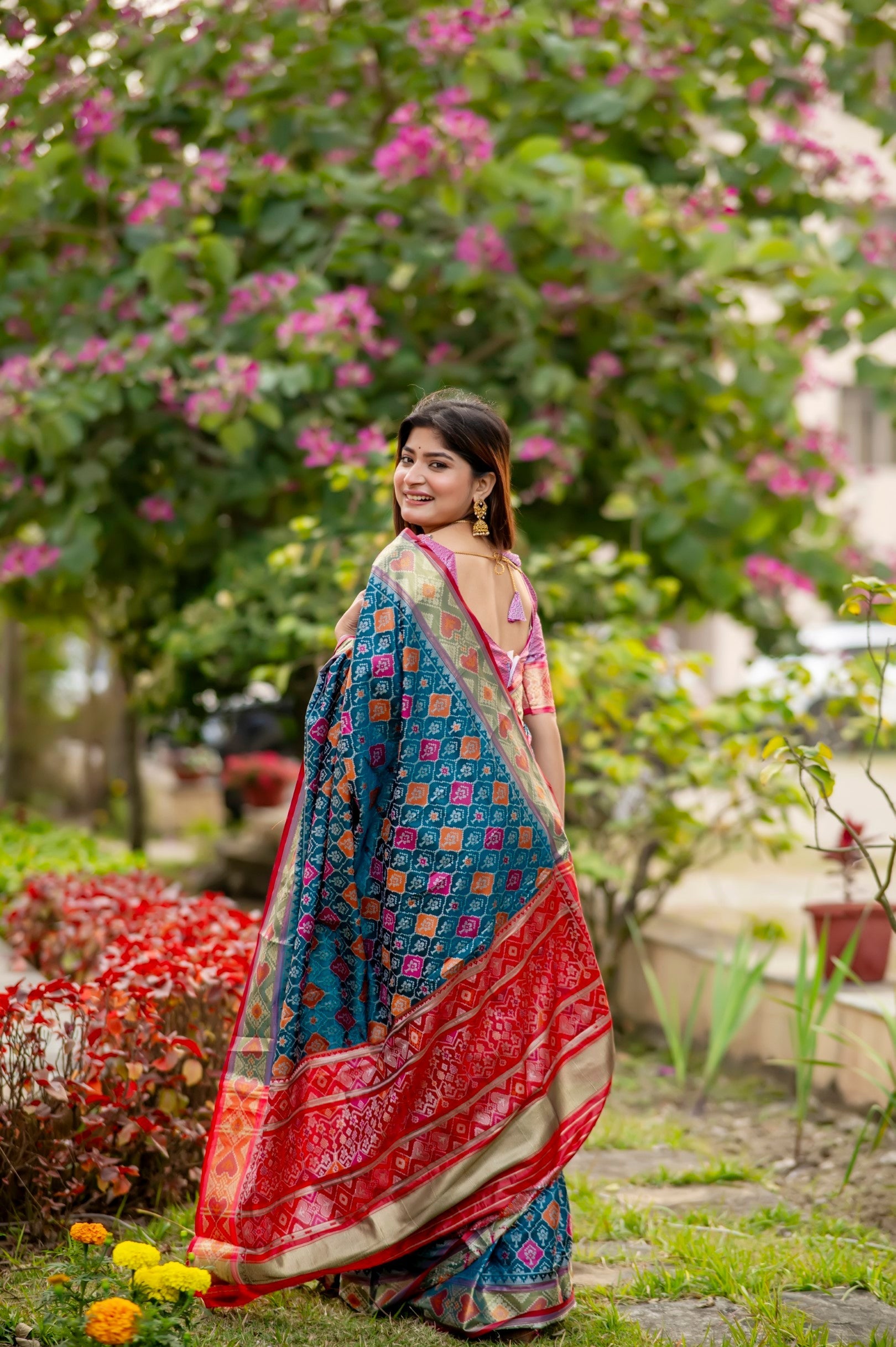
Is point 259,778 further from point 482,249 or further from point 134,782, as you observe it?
point 482,249

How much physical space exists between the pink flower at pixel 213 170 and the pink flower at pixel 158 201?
11 cm

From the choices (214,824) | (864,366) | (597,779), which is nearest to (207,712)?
(597,779)

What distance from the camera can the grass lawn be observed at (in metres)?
2.59

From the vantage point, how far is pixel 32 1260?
2.83 m

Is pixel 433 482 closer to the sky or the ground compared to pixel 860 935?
closer to the sky

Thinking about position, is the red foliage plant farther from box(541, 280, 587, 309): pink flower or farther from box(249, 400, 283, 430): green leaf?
box(541, 280, 587, 309): pink flower

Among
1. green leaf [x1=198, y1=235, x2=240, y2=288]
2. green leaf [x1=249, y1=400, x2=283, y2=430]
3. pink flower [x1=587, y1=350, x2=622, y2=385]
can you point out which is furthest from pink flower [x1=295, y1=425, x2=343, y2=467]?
pink flower [x1=587, y1=350, x2=622, y2=385]

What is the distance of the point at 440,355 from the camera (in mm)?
5898

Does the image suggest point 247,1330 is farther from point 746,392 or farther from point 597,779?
point 746,392

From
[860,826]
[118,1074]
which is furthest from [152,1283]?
[860,826]

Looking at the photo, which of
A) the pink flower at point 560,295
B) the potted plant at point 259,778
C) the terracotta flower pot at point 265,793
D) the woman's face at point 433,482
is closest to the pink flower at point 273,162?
the pink flower at point 560,295

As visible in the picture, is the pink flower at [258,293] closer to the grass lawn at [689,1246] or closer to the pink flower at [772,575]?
the pink flower at [772,575]

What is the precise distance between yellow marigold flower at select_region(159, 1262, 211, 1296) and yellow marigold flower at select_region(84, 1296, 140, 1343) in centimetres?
8

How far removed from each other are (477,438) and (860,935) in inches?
98.9
